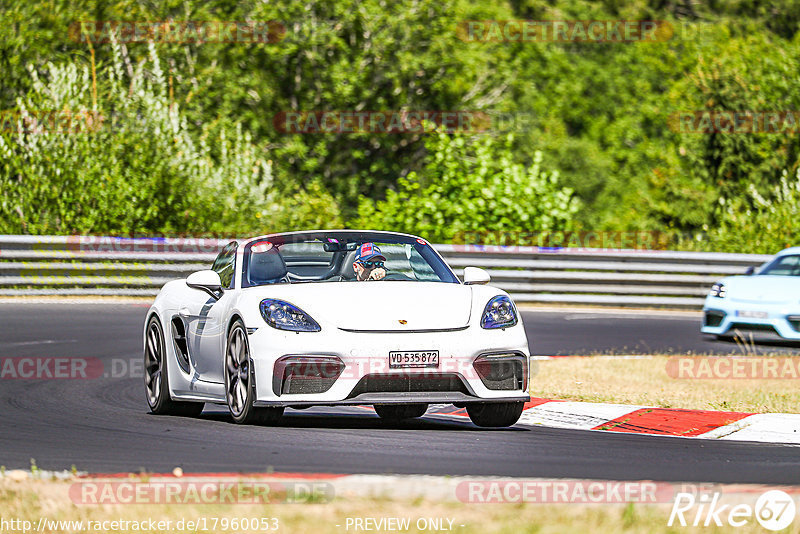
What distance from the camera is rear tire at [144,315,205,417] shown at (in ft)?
34.3

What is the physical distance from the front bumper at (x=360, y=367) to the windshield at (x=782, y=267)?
393 inches

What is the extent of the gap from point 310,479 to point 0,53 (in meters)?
25.0

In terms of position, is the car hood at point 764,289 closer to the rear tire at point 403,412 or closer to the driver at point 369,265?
the rear tire at point 403,412

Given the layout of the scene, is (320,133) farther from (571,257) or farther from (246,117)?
(571,257)

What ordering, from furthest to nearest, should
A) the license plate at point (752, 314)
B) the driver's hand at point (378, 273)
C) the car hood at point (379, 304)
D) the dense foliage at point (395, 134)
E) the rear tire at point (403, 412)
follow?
1. the dense foliage at point (395, 134)
2. the license plate at point (752, 314)
3. the rear tire at point (403, 412)
4. the driver's hand at point (378, 273)
5. the car hood at point (379, 304)

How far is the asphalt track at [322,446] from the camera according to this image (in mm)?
7582

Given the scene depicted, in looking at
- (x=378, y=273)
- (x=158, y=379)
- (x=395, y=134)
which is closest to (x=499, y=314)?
(x=378, y=273)

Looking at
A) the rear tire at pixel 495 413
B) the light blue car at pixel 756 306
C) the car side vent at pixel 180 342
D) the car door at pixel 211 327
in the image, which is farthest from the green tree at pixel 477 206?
the rear tire at pixel 495 413

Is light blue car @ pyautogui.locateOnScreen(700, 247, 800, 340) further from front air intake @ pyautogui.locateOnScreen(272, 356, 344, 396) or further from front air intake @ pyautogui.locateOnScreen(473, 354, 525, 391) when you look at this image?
front air intake @ pyautogui.locateOnScreen(272, 356, 344, 396)

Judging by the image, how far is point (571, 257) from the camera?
22.9 metres

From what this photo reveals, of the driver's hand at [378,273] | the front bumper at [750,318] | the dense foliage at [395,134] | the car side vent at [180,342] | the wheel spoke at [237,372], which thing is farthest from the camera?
the dense foliage at [395,134]

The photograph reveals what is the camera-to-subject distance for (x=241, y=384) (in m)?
9.20

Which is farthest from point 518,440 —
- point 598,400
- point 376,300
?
point 598,400

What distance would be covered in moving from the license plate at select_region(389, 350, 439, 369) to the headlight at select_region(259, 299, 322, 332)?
19.8 inches
